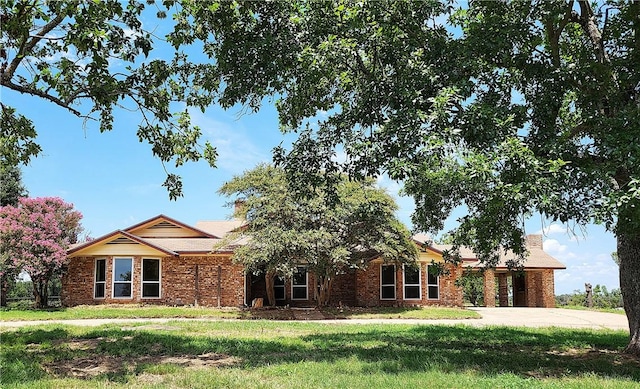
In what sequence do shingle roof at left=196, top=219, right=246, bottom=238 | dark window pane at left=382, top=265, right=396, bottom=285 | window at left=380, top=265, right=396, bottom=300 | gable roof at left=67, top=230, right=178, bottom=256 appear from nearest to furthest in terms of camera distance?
gable roof at left=67, top=230, right=178, bottom=256 → window at left=380, top=265, right=396, bottom=300 → dark window pane at left=382, top=265, right=396, bottom=285 → shingle roof at left=196, top=219, right=246, bottom=238

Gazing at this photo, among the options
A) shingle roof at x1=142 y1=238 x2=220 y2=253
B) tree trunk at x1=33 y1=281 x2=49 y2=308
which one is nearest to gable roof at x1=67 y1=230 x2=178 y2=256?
shingle roof at x1=142 y1=238 x2=220 y2=253

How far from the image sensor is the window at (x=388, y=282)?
25.5 m

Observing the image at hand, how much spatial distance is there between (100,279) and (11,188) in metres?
12.2

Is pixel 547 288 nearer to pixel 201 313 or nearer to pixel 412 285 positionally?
pixel 412 285

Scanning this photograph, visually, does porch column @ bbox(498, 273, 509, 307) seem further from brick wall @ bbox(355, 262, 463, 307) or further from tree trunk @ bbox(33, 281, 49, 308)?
tree trunk @ bbox(33, 281, 49, 308)

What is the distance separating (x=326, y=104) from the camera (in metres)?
10.6

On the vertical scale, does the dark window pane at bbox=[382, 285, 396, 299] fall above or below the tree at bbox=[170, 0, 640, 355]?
below

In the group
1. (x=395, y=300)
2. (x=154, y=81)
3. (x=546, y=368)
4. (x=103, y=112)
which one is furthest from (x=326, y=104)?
(x=395, y=300)

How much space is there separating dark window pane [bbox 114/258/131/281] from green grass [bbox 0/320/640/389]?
10.9 m

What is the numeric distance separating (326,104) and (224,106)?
6.57 feet

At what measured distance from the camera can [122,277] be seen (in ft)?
81.3

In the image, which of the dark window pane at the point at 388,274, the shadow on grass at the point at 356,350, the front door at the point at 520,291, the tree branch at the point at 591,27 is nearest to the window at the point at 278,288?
the dark window pane at the point at 388,274

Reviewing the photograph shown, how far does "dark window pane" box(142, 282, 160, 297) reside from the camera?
24.8 meters

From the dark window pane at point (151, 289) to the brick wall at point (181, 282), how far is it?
0.78 feet
